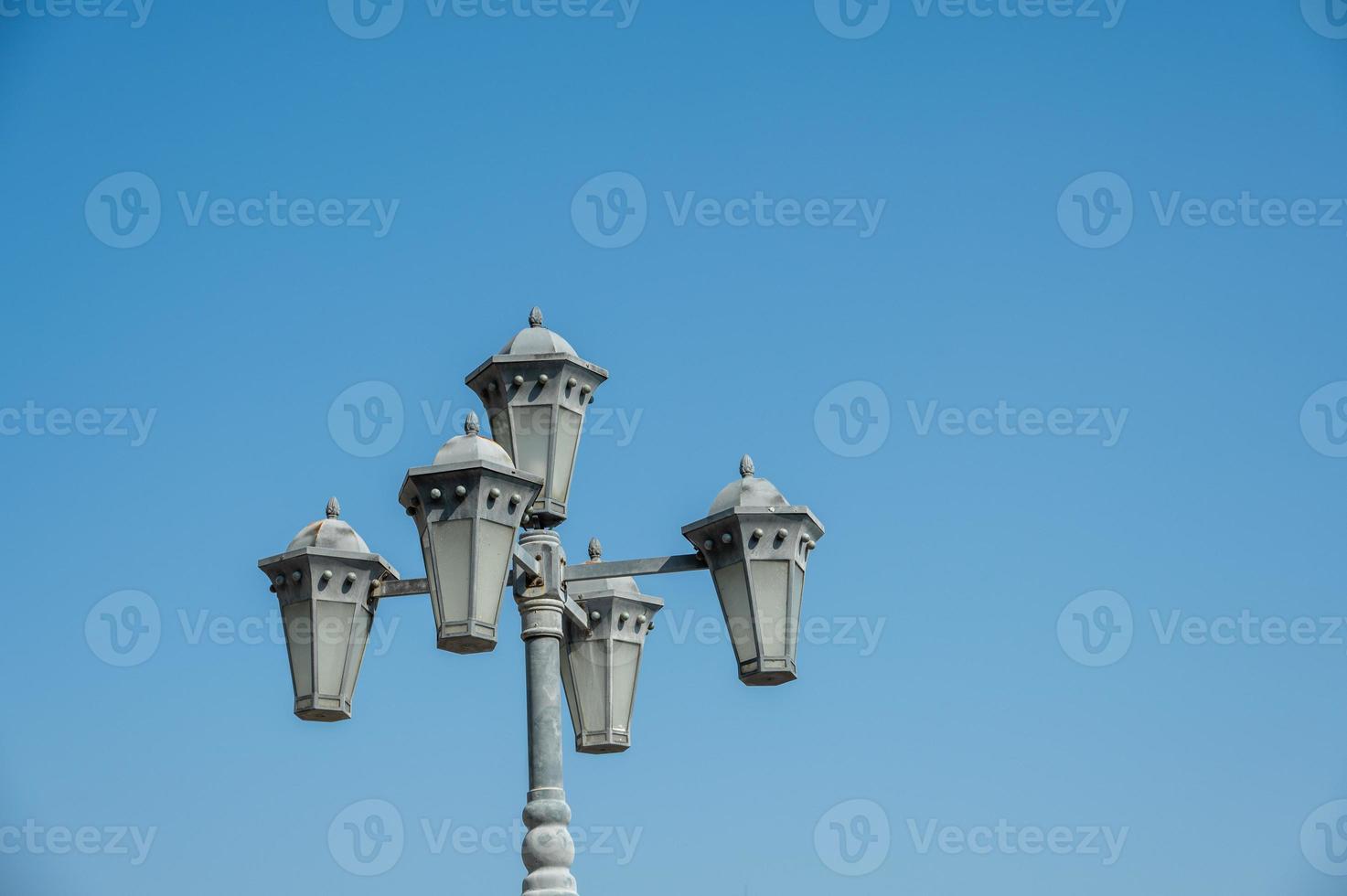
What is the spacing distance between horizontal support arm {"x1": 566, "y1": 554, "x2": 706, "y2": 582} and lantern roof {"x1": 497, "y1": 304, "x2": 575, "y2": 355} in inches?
45.3

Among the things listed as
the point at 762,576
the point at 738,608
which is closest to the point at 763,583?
the point at 762,576

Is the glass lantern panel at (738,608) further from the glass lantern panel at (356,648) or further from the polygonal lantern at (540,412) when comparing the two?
the glass lantern panel at (356,648)

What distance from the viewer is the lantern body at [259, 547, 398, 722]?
7.50 metres

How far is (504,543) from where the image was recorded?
23.1 feet

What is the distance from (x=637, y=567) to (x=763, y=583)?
27.6 inches

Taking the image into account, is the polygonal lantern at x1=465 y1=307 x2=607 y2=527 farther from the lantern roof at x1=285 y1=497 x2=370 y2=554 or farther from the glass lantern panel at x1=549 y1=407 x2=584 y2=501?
the lantern roof at x1=285 y1=497 x2=370 y2=554

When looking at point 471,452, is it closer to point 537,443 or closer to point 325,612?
point 537,443

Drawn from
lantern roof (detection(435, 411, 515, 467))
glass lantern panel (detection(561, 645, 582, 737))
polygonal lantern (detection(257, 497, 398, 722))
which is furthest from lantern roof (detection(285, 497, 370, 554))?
glass lantern panel (detection(561, 645, 582, 737))

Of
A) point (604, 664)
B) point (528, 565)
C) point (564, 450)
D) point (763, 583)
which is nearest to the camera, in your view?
point (763, 583)

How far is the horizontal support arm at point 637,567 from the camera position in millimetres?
7625

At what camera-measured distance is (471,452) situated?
7098 millimetres

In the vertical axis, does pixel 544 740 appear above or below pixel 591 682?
below

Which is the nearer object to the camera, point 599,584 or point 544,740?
point 544,740

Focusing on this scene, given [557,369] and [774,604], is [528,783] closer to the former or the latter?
[774,604]
